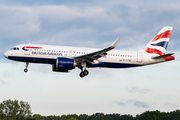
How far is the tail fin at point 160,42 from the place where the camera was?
52.3 m

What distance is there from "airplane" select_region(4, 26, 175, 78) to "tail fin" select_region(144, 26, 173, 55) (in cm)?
179

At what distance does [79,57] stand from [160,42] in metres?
17.3

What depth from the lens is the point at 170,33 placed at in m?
54.7

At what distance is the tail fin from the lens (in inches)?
2060


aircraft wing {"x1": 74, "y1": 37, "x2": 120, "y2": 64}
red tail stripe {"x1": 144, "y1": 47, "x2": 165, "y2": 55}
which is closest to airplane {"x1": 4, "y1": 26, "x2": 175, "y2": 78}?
aircraft wing {"x1": 74, "y1": 37, "x2": 120, "y2": 64}

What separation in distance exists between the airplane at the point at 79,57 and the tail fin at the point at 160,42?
179 centimetres

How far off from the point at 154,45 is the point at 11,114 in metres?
74.6

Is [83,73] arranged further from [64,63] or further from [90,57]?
[64,63]

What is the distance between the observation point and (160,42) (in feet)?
175

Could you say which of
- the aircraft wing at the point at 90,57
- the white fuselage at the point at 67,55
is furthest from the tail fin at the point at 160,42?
the aircraft wing at the point at 90,57

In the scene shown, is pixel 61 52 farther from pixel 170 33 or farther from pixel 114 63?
pixel 170 33

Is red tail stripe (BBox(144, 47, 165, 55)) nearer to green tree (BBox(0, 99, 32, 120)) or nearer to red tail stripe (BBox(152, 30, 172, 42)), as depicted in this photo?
red tail stripe (BBox(152, 30, 172, 42))

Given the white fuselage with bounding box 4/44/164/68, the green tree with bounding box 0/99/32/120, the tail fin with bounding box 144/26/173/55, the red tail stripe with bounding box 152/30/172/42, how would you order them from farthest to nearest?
the green tree with bounding box 0/99/32/120
the red tail stripe with bounding box 152/30/172/42
the tail fin with bounding box 144/26/173/55
the white fuselage with bounding box 4/44/164/68

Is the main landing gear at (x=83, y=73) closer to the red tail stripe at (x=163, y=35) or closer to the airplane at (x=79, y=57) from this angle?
the airplane at (x=79, y=57)
